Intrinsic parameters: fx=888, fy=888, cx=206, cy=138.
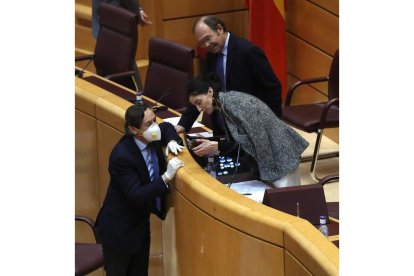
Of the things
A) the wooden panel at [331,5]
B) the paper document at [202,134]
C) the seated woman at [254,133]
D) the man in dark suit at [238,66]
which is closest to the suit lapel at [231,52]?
the man in dark suit at [238,66]

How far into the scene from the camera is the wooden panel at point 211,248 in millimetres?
3045

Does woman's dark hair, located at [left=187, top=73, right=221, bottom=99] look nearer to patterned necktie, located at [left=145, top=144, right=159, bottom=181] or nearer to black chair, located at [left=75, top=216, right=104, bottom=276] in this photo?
patterned necktie, located at [left=145, top=144, right=159, bottom=181]

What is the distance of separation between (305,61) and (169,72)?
5.60ft

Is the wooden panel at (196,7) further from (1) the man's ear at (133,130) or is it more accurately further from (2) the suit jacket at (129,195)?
(1) the man's ear at (133,130)

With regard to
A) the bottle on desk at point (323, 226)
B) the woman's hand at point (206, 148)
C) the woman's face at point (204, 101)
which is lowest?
the bottle on desk at point (323, 226)

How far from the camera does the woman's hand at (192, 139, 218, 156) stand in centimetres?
383

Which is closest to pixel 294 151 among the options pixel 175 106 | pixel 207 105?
pixel 207 105

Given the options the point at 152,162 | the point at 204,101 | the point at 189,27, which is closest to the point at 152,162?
the point at 152,162

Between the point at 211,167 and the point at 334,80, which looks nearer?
the point at 211,167

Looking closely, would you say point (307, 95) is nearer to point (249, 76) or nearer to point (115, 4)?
point (115, 4)

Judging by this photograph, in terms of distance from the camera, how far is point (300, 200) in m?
3.39

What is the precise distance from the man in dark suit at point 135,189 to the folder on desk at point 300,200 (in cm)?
52

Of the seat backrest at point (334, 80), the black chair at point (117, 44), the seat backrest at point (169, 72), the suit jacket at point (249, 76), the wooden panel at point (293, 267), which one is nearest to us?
the wooden panel at point (293, 267)
